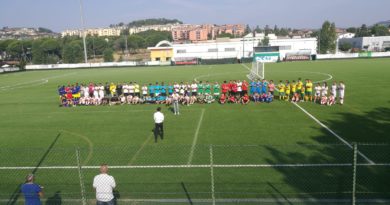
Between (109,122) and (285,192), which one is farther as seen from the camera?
(109,122)

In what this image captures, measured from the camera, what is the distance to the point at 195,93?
2355cm

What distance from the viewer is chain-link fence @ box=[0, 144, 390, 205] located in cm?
869

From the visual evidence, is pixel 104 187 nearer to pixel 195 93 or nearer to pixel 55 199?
pixel 55 199

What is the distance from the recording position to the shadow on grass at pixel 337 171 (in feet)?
28.6

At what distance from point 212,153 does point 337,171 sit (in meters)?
3.98

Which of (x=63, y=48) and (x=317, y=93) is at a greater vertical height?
(x=63, y=48)

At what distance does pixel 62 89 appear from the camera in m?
24.4

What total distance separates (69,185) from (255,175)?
18.2 feet

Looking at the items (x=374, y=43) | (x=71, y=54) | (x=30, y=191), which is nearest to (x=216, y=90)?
(x=30, y=191)

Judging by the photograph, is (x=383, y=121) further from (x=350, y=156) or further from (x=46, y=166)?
(x=46, y=166)

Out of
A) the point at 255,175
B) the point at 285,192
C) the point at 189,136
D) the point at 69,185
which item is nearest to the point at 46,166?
the point at 69,185

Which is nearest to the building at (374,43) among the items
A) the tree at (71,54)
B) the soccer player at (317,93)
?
the tree at (71,54)

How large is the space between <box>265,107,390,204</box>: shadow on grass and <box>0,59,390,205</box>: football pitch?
0.09 feet

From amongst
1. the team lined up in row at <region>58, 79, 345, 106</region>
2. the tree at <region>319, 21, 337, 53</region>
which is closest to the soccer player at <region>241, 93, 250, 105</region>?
the team lined up in row at <region>58, 79, 345, 106</region>
